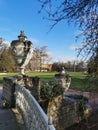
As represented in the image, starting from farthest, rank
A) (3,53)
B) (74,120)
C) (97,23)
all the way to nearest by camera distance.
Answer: (3,53)
(74,120)
(97,23)

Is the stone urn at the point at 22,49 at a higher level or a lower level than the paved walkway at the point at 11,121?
higher

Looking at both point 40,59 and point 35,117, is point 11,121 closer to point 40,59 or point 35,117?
point 35,117

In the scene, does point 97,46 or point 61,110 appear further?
point 61,110

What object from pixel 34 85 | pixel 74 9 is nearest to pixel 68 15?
pixel 74 9

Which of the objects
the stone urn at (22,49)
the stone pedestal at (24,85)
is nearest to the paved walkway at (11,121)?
the stone pedestal at (24,85)

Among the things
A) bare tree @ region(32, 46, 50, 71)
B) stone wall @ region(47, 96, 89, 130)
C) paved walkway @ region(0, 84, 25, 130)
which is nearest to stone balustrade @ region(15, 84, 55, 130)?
paved walkway @ region(0, 84, 25, 130)

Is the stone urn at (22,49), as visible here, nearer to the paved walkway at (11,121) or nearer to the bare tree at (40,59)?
the paved walkway at (11,121)

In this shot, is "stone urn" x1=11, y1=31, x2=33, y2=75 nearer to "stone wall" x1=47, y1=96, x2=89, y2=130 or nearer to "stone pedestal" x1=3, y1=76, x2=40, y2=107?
"stone pedestal" x1=3, y1=76, x2=40, y2=107

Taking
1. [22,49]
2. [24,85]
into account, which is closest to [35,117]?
[24,85]

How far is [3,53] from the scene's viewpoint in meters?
70.7

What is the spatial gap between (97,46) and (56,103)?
19.5 feet

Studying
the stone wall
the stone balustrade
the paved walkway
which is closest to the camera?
the stone balustrade

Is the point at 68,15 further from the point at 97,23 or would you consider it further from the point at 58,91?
the point at 58,91

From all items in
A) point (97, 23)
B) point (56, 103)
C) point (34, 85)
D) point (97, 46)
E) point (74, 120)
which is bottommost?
point (74, 120)
